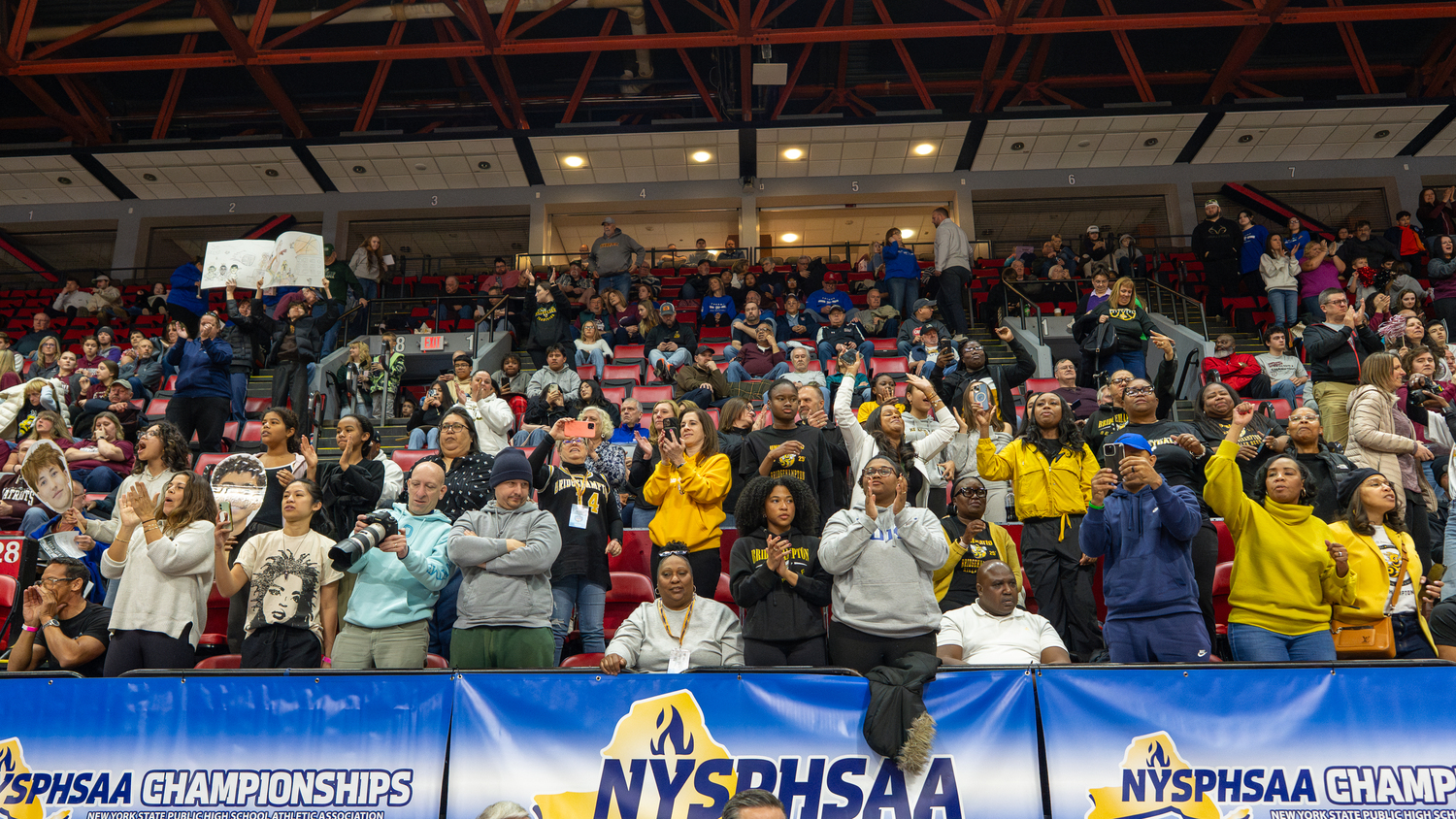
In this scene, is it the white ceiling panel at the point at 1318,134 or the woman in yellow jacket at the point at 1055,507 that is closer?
the woman in yellow jacket at the point at 1055,507

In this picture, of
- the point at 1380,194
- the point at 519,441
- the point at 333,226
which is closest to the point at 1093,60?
the point at 1380,194

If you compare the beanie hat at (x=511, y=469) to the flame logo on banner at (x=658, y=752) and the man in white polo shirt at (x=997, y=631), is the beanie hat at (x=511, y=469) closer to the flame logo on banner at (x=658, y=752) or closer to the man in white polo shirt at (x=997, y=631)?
the flame logo on banner at (x=658, y=752)

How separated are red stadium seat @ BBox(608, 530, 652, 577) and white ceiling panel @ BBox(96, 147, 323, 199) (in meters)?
11.9

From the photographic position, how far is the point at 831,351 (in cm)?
1018

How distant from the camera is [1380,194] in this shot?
16172 millimetres

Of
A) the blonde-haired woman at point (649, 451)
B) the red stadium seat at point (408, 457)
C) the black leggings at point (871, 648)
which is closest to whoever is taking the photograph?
the black leggings at point (871, 648)

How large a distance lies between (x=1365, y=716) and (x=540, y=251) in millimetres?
14304

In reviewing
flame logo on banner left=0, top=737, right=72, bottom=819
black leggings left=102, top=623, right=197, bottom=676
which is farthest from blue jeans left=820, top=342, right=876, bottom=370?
flame logo on banner left=0, top=737, right=72, bottom=819

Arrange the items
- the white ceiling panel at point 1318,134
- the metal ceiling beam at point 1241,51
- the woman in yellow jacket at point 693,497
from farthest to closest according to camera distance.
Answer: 1. the white ceiling panel at point 1318,134
2. the metal ceiling beam at point 1241,51
3. the woman in yellow jacket at point 693,497

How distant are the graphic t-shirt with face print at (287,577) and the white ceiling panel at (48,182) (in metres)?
14.0

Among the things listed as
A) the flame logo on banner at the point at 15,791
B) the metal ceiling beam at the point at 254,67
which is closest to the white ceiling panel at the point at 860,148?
the metal ceiling beam at the point at 254,67

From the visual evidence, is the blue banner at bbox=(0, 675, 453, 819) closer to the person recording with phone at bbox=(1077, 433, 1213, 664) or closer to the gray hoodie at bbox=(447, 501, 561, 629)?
the gray hoodie at bbox=(447, 501, 561, 629)

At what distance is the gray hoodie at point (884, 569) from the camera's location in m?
3.56

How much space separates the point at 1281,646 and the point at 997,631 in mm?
1087
